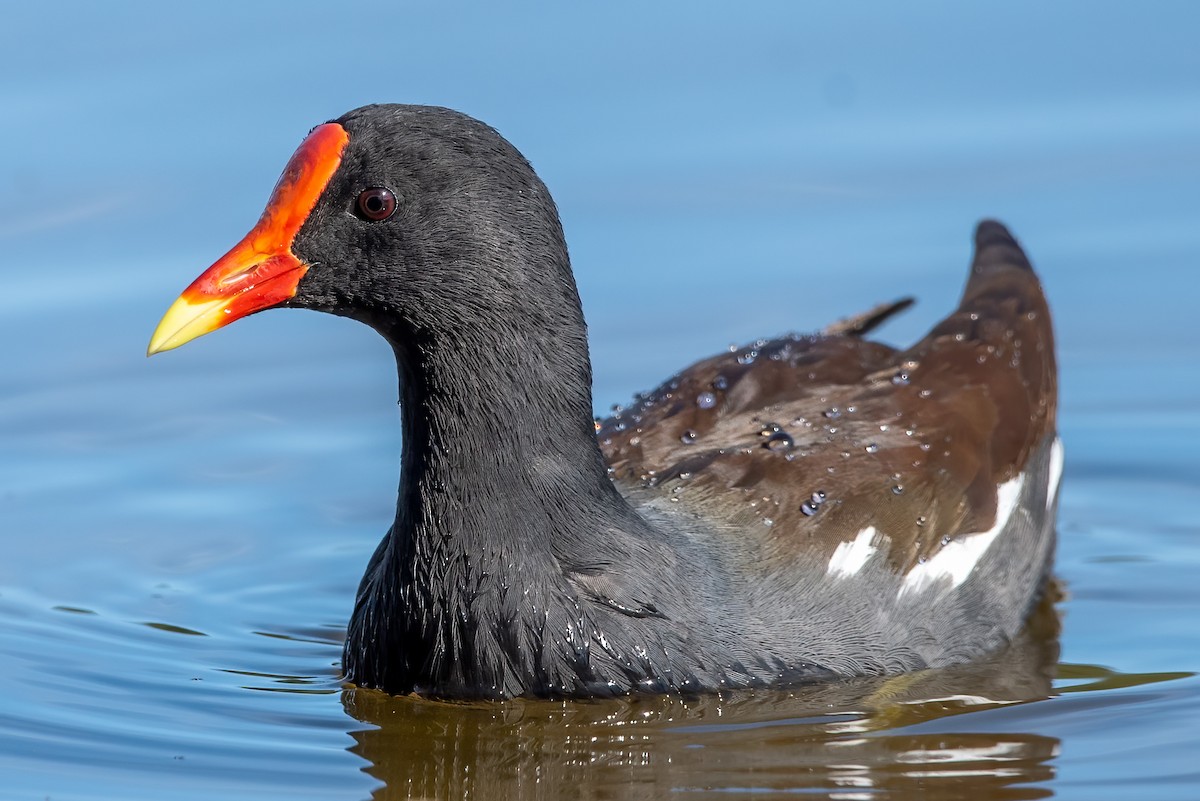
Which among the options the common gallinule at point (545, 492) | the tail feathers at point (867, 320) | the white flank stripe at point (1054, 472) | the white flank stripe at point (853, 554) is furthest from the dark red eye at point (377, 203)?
the white flank stripe at point (1054, 472)

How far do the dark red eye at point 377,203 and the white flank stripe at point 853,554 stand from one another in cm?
167

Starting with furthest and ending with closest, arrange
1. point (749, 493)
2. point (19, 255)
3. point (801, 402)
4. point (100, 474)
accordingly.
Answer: point (19, 255)
point (100, 474)
point (801, 402)
point (749, 493)

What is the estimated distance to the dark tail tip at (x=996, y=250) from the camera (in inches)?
306

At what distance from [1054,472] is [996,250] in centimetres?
98

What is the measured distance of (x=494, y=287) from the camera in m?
5.43

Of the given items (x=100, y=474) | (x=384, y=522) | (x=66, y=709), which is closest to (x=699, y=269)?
(x=384, y=522)

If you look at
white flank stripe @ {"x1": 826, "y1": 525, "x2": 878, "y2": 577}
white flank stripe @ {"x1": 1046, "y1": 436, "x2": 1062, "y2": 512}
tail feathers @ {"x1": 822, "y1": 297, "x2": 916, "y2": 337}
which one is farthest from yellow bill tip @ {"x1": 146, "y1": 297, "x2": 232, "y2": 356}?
white flank stripe @ {"x1": 1046, "y1": 436, "x2": 1062, "y2": 512}

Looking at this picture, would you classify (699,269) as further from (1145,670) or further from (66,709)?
(66,709)

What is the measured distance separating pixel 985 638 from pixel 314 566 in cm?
238

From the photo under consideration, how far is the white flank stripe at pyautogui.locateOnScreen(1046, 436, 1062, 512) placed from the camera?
723 cm

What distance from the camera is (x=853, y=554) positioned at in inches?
242

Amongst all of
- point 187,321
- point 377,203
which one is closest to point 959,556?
point 377,203

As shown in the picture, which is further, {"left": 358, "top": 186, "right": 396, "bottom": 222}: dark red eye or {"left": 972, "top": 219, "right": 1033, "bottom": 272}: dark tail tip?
{"left": 972, "top": 219, "right": 1033, "bottom": 272}: dark tail tip

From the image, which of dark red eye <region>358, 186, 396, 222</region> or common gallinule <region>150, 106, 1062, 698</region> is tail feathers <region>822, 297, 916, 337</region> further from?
dark red eye <region>358, 186, 396, 222</region>
